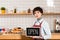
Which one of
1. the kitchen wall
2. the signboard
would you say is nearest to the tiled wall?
the kitchen wall

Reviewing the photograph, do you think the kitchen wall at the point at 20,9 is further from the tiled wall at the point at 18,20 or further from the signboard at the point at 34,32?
the signboard at the point at 34,32

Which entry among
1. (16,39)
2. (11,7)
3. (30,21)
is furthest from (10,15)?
(16,39)

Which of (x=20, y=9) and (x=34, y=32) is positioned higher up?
(x=20, y=9)

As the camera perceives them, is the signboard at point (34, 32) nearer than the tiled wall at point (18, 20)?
Yes

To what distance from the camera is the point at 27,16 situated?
4324mm

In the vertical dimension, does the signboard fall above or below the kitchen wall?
below

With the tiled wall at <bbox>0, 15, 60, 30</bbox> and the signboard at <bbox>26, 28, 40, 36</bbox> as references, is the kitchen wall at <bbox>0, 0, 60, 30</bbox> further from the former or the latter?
the signboard at <bbox>26, 28, 40, 36</bbox>

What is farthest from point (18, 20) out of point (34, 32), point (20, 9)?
point (34, 32)

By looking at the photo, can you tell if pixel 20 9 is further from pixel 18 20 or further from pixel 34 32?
pixel 34 32

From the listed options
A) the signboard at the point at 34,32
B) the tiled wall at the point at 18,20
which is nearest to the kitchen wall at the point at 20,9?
the tiled wall at the point at 18,20

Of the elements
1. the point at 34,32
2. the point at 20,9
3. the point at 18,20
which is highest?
the point at 20,9

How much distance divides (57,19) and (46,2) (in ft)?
1.70

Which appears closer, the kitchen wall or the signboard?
the signboard

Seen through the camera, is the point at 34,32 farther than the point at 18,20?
No
